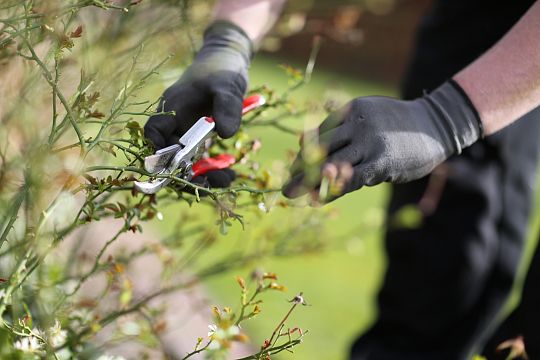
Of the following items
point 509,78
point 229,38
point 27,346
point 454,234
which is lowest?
point 27,346

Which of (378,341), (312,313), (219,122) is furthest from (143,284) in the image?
(219,122)

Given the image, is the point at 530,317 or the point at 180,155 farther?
the point at 530,317

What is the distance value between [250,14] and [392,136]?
684mm

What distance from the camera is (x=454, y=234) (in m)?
2.96

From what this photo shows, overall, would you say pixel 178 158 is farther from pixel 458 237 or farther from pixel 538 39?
pixel 458 237

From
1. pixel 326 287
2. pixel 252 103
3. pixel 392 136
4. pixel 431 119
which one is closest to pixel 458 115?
pixel 431 119

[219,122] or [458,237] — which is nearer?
[219,122]

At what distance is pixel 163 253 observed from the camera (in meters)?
2.08

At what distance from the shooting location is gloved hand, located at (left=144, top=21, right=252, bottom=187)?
1.64 meters

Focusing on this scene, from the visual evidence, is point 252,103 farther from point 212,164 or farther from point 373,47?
point 373,47

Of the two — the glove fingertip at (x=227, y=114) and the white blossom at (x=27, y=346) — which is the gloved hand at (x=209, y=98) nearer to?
the glove fingertip at (x=227, y=114)

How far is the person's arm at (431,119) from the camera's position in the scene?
1.61 metres

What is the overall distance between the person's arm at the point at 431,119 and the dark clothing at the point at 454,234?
106 centimetres

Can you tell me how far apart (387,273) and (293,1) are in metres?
1.11
